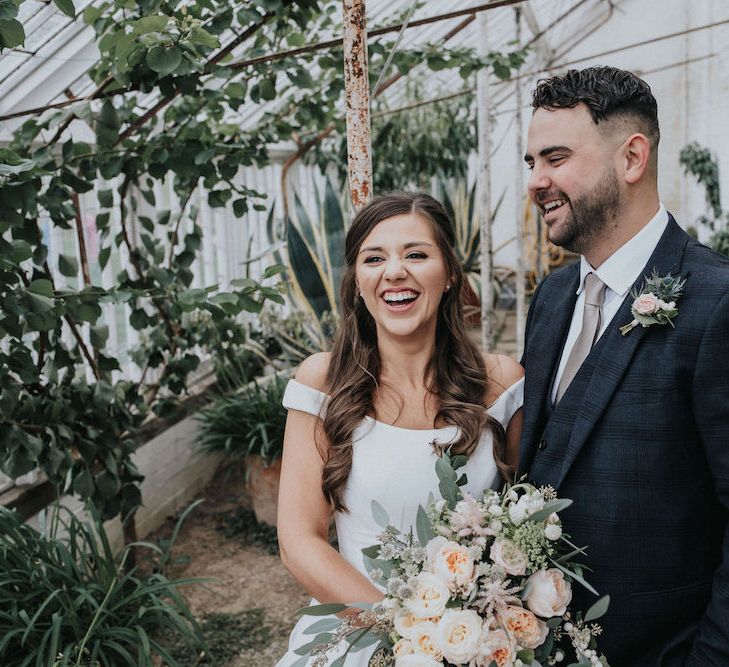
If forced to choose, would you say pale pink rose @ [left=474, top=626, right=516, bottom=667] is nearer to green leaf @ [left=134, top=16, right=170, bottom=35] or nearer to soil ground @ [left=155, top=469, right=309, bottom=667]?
green leaf @ [left=134, top=16, right=170, bottom=35]

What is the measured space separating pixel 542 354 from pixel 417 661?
711mm

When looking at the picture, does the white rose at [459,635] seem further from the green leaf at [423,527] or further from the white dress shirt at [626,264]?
the white dress shirt at [626,264]

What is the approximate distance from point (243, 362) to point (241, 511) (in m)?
0.89

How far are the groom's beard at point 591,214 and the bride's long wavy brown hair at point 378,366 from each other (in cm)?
43

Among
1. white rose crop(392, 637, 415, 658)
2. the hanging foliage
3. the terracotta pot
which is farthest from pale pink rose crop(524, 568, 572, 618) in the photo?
the terracotta pot

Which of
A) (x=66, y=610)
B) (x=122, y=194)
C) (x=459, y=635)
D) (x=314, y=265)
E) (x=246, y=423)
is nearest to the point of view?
(x=459, y=635)

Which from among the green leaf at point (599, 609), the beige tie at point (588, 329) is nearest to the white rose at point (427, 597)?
the green leaf at point (599, 609)

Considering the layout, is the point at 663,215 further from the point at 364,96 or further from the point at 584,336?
the point at 364,96

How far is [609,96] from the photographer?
1.43 metres

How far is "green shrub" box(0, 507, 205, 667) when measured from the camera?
2326 mm

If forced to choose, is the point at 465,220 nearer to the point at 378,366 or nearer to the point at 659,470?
the point at 378,366

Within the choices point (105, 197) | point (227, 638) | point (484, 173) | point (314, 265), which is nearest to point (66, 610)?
point (227, 638)

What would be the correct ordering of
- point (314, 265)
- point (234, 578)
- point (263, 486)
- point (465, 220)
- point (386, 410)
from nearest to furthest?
point (386, 410)
point (234, 578)
point (263, 486)
point (314, 265)
point (465, 220)

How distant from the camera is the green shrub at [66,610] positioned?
2.33 m
